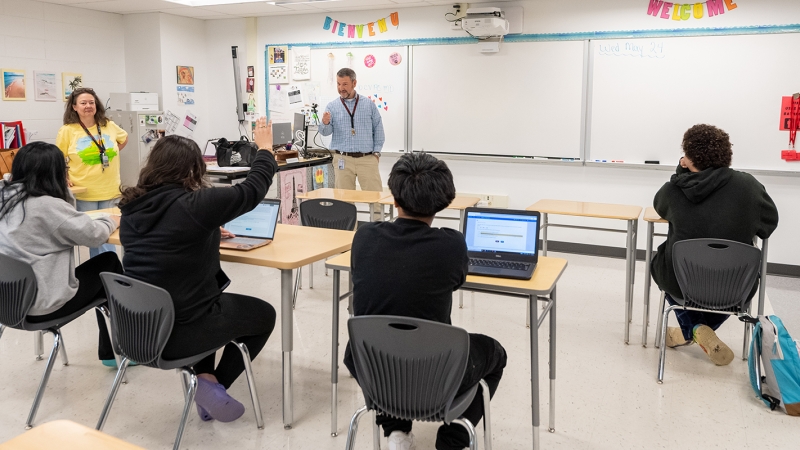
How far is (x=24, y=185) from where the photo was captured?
270 centimetres

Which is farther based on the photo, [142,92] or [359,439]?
[142,92]

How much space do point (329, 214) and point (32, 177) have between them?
1952mm

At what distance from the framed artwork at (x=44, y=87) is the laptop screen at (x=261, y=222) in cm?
449

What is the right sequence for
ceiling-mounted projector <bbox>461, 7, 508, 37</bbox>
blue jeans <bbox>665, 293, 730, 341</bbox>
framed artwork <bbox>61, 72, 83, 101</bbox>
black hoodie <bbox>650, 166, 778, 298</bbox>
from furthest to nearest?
framed artwork <bbox>61, 72, 83, 101</bbox> → ceiling-mounted projector <bbox>461, 7, 508, 37</bbox> → blue jeans <bbox>665, 293, 730, 341</bbox> → black hoodie <bbox>650, 166, 778, 298</bbox>

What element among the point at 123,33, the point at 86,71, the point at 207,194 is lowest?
the point at 207,194

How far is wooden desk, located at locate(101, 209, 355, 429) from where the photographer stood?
105 inches

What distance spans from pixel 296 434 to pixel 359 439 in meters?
0.27

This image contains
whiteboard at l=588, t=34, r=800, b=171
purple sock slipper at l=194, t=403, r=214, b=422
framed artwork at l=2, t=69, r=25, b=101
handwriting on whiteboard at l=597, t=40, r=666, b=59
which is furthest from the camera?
framed artwork at l=2, t=69, r=25, b=101

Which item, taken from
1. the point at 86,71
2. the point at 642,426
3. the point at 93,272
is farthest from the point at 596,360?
the point at 86,71

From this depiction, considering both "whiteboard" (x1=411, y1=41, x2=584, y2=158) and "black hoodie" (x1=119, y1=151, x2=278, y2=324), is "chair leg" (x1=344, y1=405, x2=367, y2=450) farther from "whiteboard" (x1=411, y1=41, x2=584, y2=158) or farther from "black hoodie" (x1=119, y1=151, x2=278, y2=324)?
"whiteboard" (x1=411, y1=41, x2=584, y2=158)

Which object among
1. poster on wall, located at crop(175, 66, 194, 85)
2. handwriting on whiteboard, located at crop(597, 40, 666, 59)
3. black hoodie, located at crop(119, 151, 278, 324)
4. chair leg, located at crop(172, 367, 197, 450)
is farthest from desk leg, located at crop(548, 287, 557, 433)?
poster on wall, located at crop(175, 66, 194, 85)

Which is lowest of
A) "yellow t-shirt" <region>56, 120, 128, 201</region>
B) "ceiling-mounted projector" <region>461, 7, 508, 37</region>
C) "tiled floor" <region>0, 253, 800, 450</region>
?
"tiled floor" <region>0, 253, 800, 450</region>

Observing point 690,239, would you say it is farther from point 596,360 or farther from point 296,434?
point 296,434

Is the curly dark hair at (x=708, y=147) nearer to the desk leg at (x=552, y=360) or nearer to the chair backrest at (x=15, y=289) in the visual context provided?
the desk leg at (x=552, y=360)
